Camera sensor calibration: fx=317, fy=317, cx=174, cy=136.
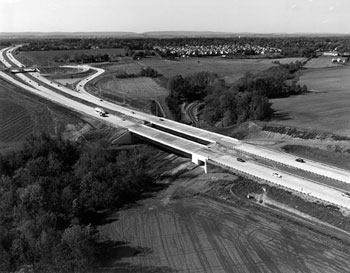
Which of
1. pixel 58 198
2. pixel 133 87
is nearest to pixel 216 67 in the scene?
pixel 133 87

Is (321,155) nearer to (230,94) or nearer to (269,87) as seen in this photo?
(230,94)

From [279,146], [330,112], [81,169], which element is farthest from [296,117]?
[81,169]

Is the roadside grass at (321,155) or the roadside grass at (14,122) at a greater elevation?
the roadside grass at (321,155)

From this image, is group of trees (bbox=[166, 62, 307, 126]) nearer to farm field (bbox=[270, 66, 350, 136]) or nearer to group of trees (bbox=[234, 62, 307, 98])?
group of trees (bbox=[234, 62, 307, 98])

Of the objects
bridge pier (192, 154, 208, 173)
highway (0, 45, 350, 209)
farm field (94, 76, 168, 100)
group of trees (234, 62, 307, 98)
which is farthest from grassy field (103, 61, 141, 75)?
bridge pier (192, 154, 208, 173)

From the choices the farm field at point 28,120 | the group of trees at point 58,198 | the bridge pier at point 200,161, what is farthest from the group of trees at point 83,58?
the bridge pier at point 200,161

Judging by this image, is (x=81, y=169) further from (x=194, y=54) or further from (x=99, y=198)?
(x=194, y=54)

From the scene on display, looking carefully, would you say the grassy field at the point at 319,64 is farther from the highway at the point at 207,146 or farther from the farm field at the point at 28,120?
the farm field at the point at 28,120

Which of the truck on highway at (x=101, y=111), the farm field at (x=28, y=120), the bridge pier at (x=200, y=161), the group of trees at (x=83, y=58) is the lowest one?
the group of trees at (x=83, y=58)
